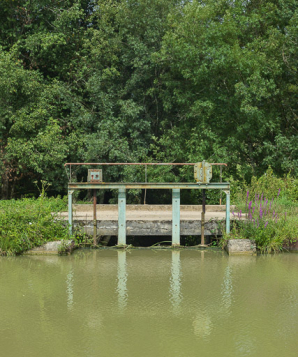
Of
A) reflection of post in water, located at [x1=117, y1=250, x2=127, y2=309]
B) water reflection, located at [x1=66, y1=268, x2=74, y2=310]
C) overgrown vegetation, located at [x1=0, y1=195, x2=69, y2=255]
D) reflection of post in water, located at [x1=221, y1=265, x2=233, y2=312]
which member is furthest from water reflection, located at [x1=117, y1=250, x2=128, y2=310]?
overgrown vegetation, located at [x1=0, y1=195, x2=69, y2=255]

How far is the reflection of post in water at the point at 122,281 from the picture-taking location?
7.70 m

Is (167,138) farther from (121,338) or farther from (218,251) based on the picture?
(121,338)

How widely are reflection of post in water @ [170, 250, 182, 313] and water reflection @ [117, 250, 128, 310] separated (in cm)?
76

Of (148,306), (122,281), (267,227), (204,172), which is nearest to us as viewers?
(148,306)

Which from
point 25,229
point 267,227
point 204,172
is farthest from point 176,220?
point 25,229

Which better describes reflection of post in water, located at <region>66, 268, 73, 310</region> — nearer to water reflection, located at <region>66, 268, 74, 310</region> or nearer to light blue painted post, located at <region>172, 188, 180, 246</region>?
water reflection, located at <region>66, 268, 74, 310</region>

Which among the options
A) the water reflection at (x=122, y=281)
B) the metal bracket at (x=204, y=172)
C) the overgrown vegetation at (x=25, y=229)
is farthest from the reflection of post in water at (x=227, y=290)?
the overgrown vegetation at (x=25, y=229)

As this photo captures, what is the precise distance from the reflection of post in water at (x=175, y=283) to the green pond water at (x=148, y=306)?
0.05 ft

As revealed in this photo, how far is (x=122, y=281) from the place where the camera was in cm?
904

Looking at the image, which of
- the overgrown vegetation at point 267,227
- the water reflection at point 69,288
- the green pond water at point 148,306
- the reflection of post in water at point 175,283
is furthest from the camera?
the overgrown vegetation at point 267,227

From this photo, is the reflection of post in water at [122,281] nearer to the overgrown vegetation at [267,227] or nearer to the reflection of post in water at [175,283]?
the reflection of post in water at [175,283]

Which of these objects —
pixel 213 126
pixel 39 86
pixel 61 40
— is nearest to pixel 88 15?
pixel 61 40

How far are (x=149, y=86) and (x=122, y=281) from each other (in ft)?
42.7

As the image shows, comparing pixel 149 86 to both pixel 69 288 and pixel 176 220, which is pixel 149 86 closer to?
pixel 176 220
